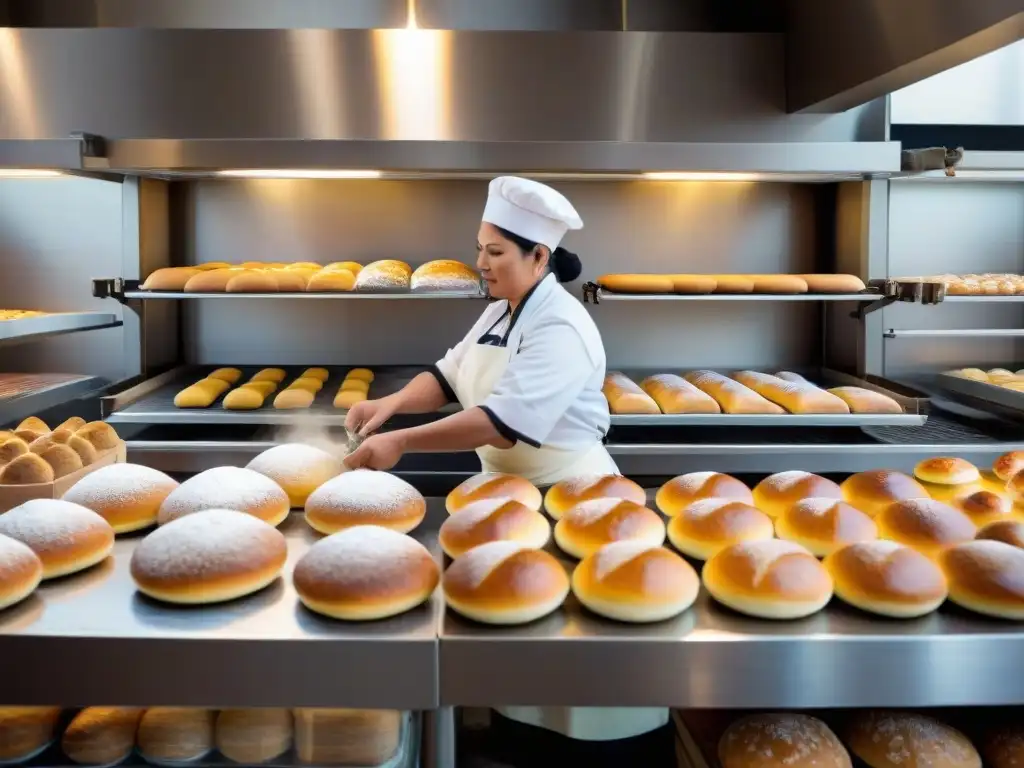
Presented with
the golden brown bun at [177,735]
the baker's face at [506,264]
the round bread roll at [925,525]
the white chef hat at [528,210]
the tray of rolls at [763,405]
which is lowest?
the golden brown bun at [177,735]

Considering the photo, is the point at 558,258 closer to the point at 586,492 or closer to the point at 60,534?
the point at 586,492

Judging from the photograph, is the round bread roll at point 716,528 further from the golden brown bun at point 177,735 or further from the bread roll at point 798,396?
the bread roll at point 798,396

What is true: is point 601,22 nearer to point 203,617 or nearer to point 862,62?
point 862,62

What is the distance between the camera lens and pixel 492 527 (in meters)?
1.30

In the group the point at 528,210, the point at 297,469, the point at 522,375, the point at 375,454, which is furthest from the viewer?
the point at 528,210

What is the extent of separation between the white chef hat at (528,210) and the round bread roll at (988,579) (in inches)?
50.6

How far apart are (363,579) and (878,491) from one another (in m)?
0.86

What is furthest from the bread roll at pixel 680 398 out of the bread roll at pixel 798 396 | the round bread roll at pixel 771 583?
the round bread roll at pixel 771 583

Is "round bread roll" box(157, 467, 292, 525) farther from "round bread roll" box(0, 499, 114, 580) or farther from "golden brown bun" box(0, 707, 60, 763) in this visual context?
"golden brown bun" box(0, 707, 60, 763)

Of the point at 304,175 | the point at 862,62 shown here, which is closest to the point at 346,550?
the point at 862,62

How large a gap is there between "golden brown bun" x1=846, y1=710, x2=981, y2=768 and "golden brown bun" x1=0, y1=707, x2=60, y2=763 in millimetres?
1096

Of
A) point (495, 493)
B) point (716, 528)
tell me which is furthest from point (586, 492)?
point (716, 528)

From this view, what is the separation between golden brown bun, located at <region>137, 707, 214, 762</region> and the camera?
47.1 inches

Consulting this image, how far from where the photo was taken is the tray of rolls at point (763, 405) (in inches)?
114
